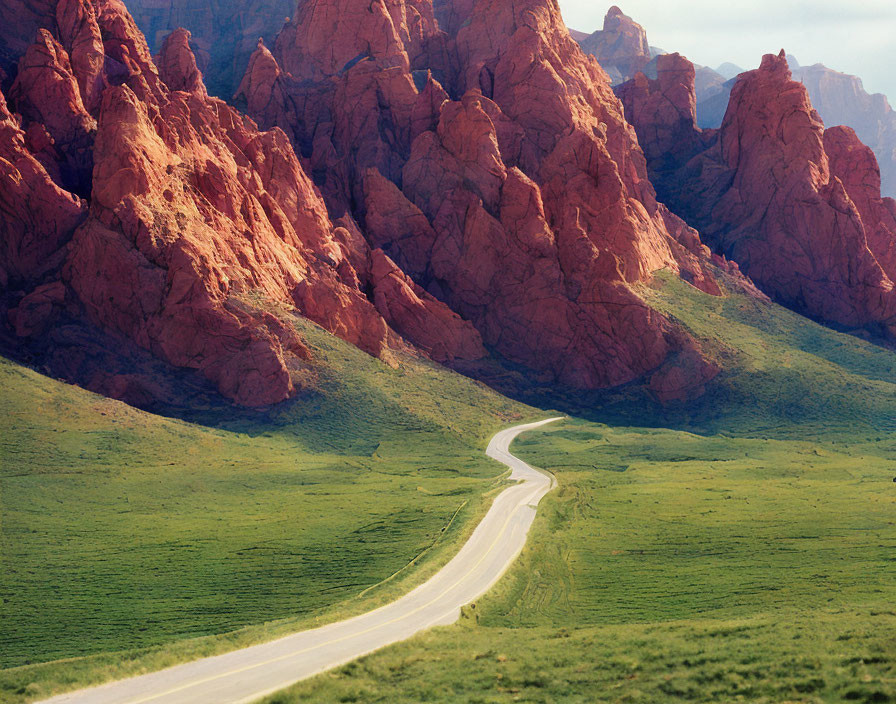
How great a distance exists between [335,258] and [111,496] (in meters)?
60.8

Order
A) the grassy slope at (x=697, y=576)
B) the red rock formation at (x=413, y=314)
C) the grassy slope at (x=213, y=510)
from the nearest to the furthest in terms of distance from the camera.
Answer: the grassy slope at (x=697, y=576) < the grassy slope at (x=213, y=510) < the red rock formation at (x=413, y=314)

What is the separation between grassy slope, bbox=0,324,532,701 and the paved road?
1.37m

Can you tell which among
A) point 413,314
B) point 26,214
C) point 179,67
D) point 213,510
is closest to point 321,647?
point 213,510

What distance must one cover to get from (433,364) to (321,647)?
271 ft

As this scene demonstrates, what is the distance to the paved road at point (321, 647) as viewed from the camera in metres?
33.6

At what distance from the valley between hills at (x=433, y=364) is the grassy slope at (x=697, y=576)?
341mm

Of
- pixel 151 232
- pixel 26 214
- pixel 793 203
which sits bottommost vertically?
pixel 151 232

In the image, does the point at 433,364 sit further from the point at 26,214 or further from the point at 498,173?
the point at 26,214

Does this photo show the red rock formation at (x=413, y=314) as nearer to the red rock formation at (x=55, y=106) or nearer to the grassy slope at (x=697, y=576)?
the grassy slope at (x=697, y=576)

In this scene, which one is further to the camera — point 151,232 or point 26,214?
point 151,232

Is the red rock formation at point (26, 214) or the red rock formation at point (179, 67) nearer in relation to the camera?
the red rock formation at point (26, 214)

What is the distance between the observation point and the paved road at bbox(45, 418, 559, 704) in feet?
110

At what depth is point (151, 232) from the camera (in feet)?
323

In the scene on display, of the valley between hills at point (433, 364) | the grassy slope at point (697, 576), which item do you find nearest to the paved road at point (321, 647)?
the valley between hills at point (433, 364)
